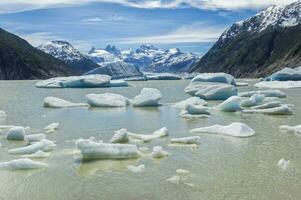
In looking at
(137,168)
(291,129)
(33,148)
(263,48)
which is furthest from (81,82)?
(263,48)

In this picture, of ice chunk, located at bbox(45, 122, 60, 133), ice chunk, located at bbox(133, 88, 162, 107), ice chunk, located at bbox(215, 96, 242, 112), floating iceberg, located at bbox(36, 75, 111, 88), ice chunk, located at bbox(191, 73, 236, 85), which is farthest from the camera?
floating iceberg, located at bbox(36, 75, 111, 88)

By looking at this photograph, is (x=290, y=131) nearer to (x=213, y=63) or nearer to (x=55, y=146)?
(x=55, y=146)

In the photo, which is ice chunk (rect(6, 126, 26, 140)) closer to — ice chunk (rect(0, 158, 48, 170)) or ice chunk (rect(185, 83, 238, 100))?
ice chunk (rect(0, 158, 48, 170))

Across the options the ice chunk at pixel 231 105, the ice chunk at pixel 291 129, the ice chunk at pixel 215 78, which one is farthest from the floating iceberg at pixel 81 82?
the ice chunk at pixel 291 129

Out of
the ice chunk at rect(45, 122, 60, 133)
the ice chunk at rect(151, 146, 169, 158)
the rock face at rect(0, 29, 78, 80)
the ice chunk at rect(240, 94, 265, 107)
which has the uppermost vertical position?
the ice chunk at rect(151, 146, 169, 158)

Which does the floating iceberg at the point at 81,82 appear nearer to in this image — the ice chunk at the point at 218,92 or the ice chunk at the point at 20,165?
the ice chunk at the point at 218,92

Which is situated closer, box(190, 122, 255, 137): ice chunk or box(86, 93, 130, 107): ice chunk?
box(190, 122, 255, 137): ice chunk

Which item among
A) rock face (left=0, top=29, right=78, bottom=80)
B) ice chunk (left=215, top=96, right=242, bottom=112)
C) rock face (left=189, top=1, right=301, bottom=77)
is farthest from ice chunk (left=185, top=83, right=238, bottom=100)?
rock face (left=0, top=29, right=78, bottom=80)

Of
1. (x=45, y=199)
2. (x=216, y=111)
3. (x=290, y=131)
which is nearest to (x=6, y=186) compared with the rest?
(x=45, y=199)
